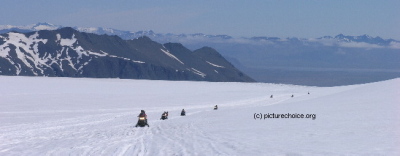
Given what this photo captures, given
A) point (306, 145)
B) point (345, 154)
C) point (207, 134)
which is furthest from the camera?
point (207, 134)

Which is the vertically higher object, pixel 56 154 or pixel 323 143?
pixel 323 143

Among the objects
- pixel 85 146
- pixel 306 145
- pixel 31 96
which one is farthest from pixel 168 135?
pixel 31 96

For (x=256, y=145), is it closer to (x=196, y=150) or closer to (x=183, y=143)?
(x=196, y=150)

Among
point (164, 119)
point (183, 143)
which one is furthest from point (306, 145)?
point (164, 119)

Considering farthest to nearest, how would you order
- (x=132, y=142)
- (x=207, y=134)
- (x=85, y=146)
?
1. (x=207, y=134)
2. (x=132, y=142)
3. (x=85, y=146)

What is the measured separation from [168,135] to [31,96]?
4344 cm

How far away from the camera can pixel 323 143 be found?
582 inches

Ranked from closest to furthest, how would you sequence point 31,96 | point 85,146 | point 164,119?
point 85,146, point 164,119, point 31,96

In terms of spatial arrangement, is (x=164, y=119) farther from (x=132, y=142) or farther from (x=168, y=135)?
(x=132, y=142)

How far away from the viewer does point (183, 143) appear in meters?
17.1

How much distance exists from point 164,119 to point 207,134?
13613 mm

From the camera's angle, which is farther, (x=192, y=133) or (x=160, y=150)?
(x=192, y=133)

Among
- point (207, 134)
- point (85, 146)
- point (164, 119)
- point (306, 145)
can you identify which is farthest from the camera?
point (164, 119)

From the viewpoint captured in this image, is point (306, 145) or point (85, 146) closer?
point (306, 145)
